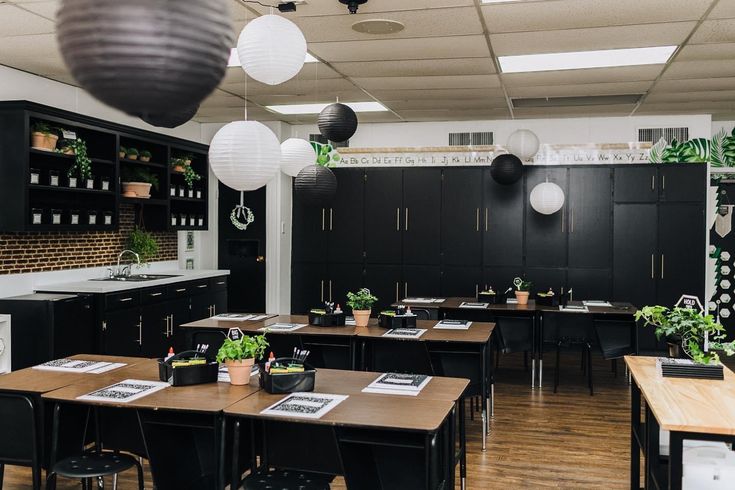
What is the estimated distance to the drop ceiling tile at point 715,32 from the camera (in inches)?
196

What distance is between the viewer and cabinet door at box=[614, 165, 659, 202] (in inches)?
345

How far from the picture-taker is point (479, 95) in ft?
25.4

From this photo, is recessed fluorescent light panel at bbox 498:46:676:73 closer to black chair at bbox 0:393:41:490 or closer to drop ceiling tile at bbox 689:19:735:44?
drop ceiling tile at bbox 689:19:735:44

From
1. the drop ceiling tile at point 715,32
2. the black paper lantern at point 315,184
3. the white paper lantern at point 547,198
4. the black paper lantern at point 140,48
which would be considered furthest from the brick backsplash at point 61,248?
the drop ceiling tile at point 715,32

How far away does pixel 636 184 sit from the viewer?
8820 mm

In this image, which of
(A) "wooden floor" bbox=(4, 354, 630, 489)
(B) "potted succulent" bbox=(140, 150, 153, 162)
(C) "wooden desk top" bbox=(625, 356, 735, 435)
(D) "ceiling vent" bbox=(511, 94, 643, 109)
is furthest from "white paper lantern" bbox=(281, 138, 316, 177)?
(C) "wooden desk top" bbox=(625, 356, 735, 435)

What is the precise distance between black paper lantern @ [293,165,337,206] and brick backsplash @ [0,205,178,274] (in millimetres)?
2797

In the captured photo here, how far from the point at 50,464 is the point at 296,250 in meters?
6.63

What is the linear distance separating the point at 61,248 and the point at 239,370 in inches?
172

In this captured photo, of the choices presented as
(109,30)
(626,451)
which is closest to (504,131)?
(626,451)

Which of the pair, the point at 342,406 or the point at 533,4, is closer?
the point at 342,406

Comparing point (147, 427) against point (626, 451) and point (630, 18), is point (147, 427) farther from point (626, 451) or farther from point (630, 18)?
point (630, 18)

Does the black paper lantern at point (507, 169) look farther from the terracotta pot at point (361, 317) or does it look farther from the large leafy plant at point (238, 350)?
the large leafy plant at point (238, 350)

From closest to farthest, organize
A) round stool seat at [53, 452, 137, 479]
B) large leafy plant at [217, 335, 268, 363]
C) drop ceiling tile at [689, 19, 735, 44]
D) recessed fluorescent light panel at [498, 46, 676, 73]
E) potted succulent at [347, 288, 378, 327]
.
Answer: round stool seat at [53, 452, 137, 479] → large leafy plant at [217, 335, 268, 363] → drop ceiling tile at [689, 19, 735, 44] → potted succulent at [347, 288, 378, 327] → recessed fluorescent light panel at [498, 46, 676, 73]
